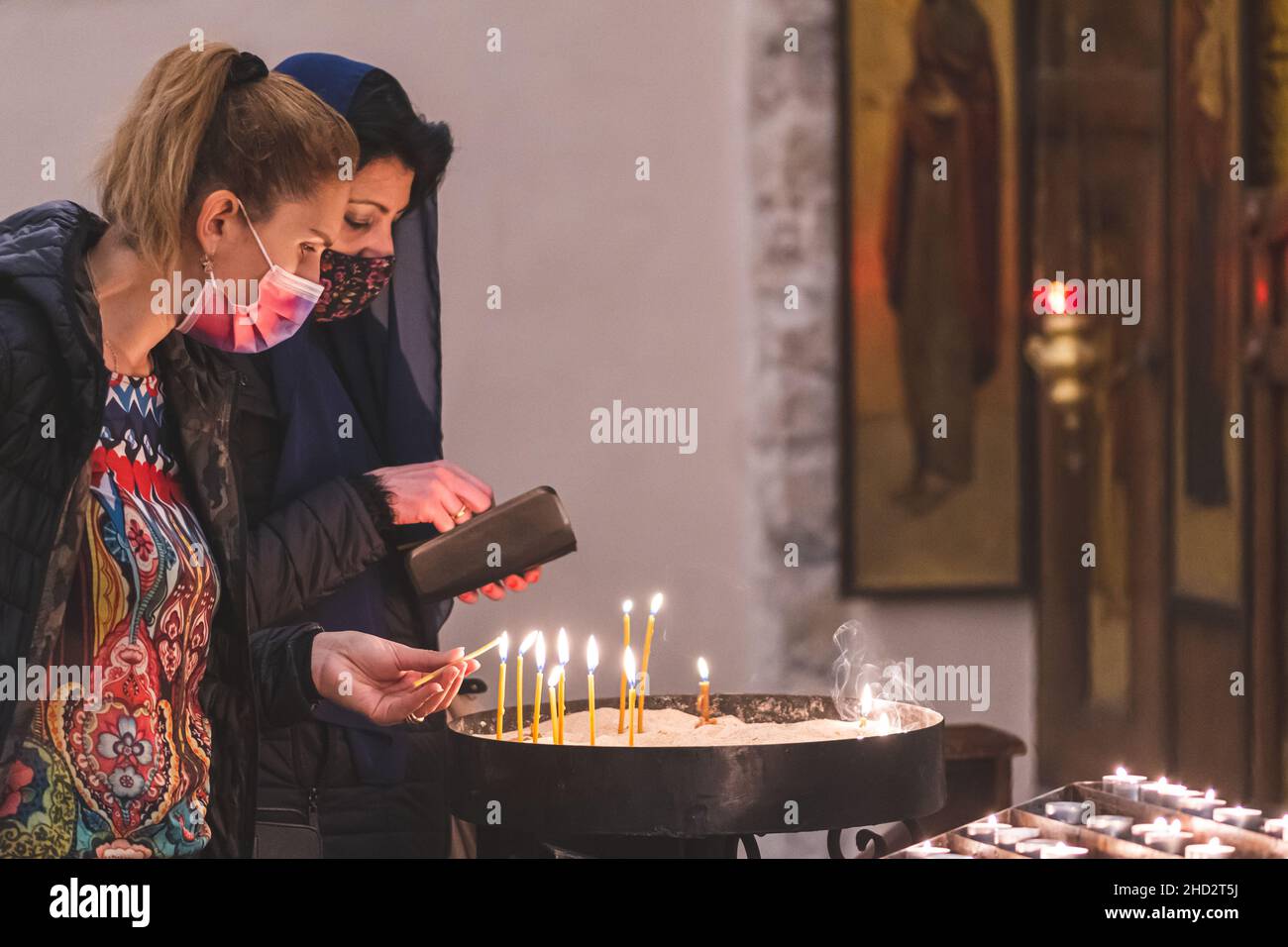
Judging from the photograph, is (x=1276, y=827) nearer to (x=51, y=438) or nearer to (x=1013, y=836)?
(x=1013, y=836)

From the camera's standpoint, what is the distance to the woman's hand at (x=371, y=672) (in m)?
2.99

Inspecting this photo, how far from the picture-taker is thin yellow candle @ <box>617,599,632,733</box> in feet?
8.88

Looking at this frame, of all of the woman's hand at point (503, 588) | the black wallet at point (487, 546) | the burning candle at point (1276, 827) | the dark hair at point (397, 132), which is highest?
the dark hair at point (397, 132)

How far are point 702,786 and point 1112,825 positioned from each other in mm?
624

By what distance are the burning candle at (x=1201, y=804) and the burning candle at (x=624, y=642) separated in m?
0.93

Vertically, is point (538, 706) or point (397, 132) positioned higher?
point (397, 132)

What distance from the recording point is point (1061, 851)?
2242 millimetres

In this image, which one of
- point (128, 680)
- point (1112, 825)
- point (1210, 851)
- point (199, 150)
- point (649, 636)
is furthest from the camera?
point (649, 636)

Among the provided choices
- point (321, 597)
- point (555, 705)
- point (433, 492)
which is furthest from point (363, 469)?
point (555, 705)

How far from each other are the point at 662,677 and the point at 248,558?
2.87 feet

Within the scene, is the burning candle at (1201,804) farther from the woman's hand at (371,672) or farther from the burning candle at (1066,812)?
the woman's hand at (371,672)

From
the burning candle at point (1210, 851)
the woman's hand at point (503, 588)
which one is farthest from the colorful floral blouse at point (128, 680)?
the burning candle at point (1210, 851)

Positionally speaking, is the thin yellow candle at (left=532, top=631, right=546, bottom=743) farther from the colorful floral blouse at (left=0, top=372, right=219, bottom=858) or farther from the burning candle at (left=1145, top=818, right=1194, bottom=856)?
the burning candle at (left=1145, top=818, right=1194, bottom=856)

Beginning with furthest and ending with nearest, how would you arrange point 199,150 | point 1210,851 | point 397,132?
point 397,132 → point 199,150 → point 1210,851
